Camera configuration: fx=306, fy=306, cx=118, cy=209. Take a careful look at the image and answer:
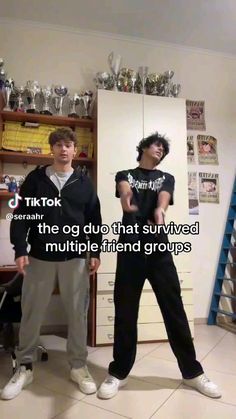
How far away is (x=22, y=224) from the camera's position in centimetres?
170

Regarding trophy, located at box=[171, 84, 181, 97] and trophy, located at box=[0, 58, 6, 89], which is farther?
trophy, located at box=[171, 84, 181, 97]

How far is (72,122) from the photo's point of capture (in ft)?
8.79

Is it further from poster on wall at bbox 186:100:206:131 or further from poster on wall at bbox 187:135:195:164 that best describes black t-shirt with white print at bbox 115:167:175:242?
poster on wall at bbox 186:100:206:131

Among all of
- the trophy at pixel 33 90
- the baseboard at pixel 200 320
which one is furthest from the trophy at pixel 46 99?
the baseboard at pixel 200 320

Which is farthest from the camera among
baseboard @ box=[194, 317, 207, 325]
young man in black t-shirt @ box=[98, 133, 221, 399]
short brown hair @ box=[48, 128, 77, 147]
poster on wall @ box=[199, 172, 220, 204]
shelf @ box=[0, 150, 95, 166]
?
poster on wall @ box=[199, 172, 220, 204]

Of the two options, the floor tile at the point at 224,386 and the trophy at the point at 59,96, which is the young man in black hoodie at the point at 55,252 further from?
the trophy at the point at 59,96

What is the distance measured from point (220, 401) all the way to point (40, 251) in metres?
1.18

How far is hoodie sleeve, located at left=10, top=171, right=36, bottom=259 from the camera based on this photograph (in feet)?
5.44

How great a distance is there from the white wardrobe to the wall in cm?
54

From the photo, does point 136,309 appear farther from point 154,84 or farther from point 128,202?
point 154,84

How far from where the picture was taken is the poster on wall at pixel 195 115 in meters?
3.11

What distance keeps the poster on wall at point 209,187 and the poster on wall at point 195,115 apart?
19.3 inches

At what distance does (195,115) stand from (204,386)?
2459 mm

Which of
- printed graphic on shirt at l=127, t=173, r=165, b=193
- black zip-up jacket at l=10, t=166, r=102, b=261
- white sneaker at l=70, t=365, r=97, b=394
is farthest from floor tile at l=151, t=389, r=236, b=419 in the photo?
printed graphic on shirt at l=127, t=173, r=165, b=193
